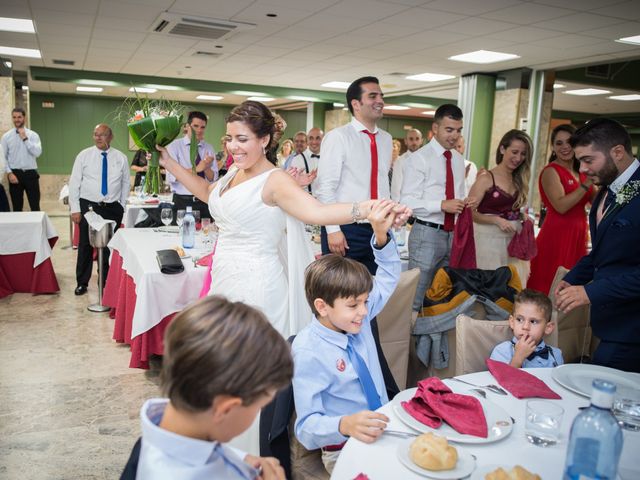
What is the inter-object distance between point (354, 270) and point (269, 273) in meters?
0.63

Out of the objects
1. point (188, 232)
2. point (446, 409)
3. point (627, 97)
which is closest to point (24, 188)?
point (188, 232)

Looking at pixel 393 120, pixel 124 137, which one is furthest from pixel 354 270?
pixel 393 120


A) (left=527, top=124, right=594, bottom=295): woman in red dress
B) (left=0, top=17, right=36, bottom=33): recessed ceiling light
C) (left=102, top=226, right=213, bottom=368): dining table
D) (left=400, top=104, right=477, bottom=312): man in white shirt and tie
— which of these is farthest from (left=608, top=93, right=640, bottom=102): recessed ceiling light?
(left=0, top=17, right=36, bottom=33): recessed ceiling light

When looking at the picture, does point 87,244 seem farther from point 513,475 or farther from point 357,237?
point 513,475

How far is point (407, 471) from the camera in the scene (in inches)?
48.3

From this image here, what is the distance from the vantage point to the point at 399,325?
2.85 m

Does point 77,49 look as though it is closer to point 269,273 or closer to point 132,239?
point 132,239

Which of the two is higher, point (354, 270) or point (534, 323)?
point (354, 270)

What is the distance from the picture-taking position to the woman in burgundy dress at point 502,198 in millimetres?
3953

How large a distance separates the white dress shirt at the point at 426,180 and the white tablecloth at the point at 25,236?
360cm

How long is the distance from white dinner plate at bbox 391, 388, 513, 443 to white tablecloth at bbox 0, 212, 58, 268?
4.75 metres

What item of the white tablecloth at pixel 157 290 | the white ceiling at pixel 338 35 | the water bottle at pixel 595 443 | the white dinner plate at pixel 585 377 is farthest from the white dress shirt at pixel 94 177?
the water bottle at pixel 595 443

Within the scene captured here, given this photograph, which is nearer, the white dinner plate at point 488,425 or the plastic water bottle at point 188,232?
the white dinner plate at point 488,425

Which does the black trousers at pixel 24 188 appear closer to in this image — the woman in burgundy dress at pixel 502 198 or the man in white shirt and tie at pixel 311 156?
the man in white shirt and tie at pixel 311 156
